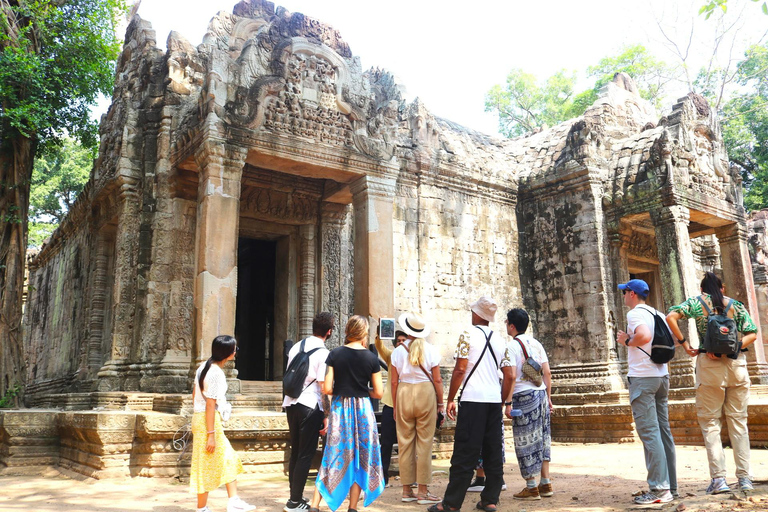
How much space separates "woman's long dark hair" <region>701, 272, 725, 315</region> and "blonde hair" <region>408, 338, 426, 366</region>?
7.32 ft

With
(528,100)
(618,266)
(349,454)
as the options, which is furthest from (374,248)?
(528,100)

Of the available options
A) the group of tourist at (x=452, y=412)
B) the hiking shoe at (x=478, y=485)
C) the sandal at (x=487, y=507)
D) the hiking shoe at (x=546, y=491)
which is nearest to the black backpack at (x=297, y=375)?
the group of tourist at (x=452, y=412)

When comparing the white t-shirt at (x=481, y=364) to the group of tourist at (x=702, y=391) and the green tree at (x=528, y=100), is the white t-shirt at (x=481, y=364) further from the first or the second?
the green tree at (x=528, y=100)

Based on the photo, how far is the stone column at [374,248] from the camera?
8.26 m

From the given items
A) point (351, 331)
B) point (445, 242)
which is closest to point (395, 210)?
point (445, 242)

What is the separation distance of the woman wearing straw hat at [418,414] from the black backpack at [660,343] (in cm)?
162

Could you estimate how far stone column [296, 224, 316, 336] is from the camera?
384 inches

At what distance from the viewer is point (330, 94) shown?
8.41m

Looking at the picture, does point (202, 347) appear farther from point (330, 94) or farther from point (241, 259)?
point (241, 259)

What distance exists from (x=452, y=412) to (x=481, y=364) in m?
0.50

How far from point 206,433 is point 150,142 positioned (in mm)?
5978

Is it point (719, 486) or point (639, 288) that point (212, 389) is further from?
point (719, 486)

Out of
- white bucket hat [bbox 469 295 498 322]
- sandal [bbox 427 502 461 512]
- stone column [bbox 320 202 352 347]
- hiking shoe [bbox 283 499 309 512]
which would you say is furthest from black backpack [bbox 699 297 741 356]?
stone column [bbox 320 202 352 347]

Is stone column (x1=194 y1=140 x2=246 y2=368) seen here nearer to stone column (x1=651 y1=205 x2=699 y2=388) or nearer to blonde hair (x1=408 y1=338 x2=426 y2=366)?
blonde hair (x1=408 y1=338 x2=426 y2=366)
